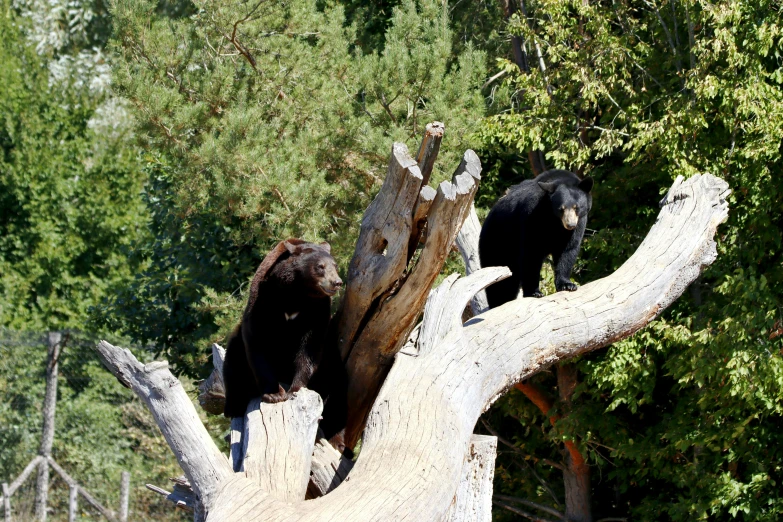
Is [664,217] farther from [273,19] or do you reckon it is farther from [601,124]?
[273,19]

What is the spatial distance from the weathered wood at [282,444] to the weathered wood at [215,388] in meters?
1.55

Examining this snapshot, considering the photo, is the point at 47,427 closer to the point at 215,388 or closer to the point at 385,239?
the point at 215,388

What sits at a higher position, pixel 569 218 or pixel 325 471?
pixel 569 218

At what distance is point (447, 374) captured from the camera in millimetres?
4992

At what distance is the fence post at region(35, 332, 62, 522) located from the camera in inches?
412

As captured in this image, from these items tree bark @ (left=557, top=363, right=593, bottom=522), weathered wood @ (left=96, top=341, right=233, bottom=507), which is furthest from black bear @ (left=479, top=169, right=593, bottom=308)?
tree bark @ (left=557, top=363, right=593, bottom=522)

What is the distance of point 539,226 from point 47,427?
6870mm

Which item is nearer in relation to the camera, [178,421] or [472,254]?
[178,421]

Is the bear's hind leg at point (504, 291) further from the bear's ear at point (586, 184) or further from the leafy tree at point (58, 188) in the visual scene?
the leafy tree at point (58, 188)

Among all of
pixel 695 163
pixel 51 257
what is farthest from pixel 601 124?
pixel 51 257

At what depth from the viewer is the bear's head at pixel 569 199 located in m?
6.59

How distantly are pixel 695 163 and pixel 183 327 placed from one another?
22.2 ft

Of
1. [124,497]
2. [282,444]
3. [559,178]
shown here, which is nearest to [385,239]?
[282,444]

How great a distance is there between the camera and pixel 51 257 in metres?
16.5
